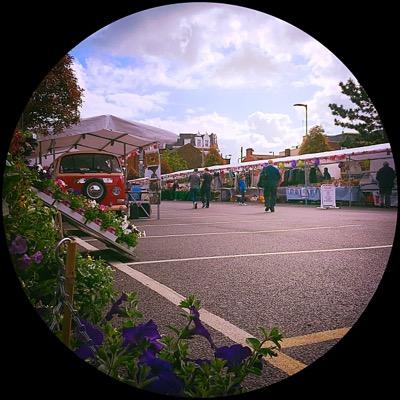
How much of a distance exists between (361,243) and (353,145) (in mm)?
18208

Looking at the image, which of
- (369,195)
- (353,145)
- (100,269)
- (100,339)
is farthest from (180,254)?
(353,145)

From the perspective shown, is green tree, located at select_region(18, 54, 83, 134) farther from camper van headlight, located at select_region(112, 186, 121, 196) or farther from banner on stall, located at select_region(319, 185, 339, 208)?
banner on stall, located at select_region(319, 185, 339, 208)

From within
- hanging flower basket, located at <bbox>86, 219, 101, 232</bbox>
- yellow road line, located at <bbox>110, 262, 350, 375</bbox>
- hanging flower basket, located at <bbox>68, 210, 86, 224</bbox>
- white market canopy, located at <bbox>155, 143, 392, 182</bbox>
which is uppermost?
white market canopy, located at <bbox>155, 143, 392, 182</bbox>

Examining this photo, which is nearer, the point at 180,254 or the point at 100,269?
the point at 100,269

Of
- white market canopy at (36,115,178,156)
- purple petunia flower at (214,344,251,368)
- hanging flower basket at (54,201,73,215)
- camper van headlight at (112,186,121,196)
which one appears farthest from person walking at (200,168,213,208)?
purple petunia flower at (214,344,251,368)

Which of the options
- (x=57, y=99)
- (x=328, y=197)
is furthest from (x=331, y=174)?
(x=57, y=99)

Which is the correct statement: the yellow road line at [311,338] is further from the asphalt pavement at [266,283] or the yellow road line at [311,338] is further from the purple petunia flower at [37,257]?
the purple petunia flower at [37,257]

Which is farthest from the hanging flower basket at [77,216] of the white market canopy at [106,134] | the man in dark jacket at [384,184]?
the man in dark jacket at [384,184]

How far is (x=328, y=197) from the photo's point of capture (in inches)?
514

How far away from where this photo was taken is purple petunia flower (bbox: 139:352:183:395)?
1.19 meters

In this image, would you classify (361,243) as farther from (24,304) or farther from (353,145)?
(353,145)

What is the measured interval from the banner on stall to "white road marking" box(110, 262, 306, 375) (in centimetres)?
1025

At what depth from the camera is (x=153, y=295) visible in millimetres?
2869

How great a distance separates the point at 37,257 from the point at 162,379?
682 mm
